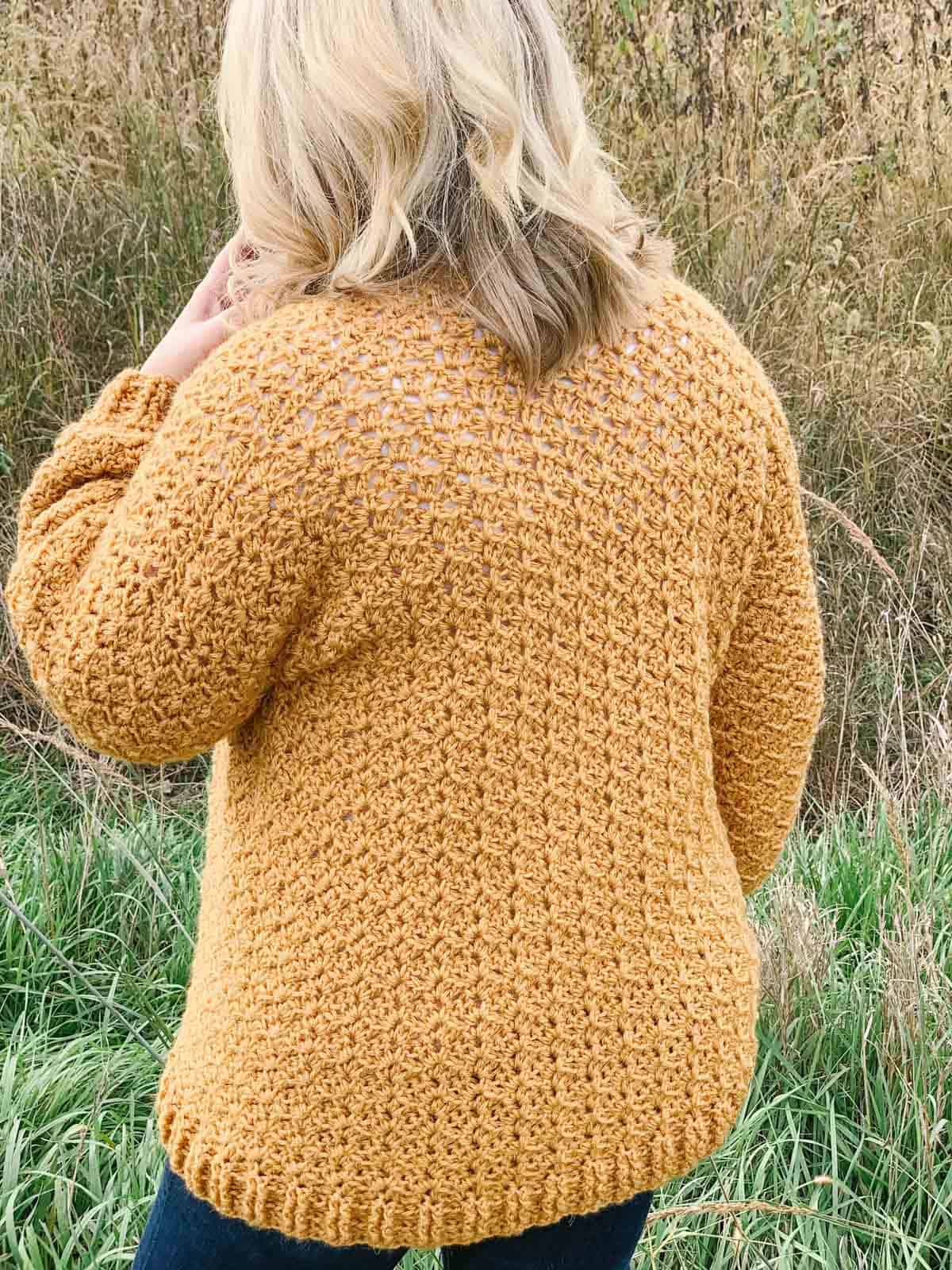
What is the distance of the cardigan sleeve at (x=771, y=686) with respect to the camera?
136 cm

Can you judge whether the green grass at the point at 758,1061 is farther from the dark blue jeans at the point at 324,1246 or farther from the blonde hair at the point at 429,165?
the blonde hair at the point at 429,165

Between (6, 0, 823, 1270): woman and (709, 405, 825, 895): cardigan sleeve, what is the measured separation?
2 cm

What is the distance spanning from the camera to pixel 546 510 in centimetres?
118

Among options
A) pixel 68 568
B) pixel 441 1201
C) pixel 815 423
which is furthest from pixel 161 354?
pixel 815 423

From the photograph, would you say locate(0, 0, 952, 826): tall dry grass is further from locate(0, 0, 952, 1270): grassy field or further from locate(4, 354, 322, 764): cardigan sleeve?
locate(4, 354, 322, 764): cardigan sleeve

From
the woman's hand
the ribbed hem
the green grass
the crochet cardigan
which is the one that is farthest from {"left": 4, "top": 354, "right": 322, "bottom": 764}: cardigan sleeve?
the green grass

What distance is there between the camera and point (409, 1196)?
1.25 m

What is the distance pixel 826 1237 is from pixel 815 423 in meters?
2.35

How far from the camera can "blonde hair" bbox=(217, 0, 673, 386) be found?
1.14 meters

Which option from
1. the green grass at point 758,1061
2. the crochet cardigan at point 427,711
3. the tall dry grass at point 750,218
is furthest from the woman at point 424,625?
the tall dry grass at point 750,218

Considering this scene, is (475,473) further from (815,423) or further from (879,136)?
(879,136)

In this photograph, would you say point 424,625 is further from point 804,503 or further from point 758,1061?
point 804,503

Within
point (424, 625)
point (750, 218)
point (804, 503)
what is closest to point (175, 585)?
point (424, 625)

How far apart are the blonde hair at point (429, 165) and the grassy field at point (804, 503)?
49.4 inches
